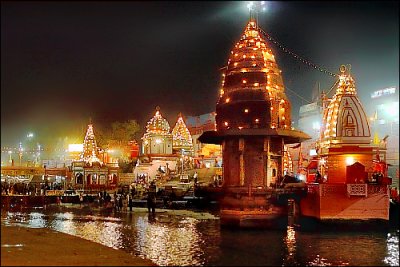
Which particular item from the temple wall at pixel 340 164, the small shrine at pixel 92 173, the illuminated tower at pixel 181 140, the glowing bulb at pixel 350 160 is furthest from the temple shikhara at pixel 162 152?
the glowing bulb at pixel 350 160

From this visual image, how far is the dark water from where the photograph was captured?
18406mm

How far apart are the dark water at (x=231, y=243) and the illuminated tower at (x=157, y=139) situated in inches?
1568

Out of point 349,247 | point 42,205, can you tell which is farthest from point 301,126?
point 349,247

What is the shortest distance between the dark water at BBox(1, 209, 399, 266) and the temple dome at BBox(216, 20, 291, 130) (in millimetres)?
6111

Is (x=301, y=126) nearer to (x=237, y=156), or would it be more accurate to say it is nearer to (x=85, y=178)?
(x=85, y=178)

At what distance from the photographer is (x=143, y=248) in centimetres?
2019

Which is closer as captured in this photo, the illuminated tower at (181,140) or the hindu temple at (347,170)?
the hindu temple at (347,170)

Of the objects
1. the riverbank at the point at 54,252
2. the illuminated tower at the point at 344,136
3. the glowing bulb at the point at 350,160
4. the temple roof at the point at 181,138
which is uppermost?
the temple roof at the point at 181,138

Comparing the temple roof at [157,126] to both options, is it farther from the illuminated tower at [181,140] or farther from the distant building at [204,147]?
the distant building at [204,147]

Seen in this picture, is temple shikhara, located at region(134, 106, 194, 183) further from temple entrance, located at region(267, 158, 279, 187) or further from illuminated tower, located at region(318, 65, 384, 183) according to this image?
temple entrance, located at region(267, 158, 279, 187)

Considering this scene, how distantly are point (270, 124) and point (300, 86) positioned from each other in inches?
939

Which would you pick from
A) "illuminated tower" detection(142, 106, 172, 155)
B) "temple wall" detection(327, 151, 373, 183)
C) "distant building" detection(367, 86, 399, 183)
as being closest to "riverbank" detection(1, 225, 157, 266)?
"temple wall" detection(327, 151, 373, 183)

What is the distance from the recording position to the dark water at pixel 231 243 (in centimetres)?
1841

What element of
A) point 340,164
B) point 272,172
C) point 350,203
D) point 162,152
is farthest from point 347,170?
point 162,152
